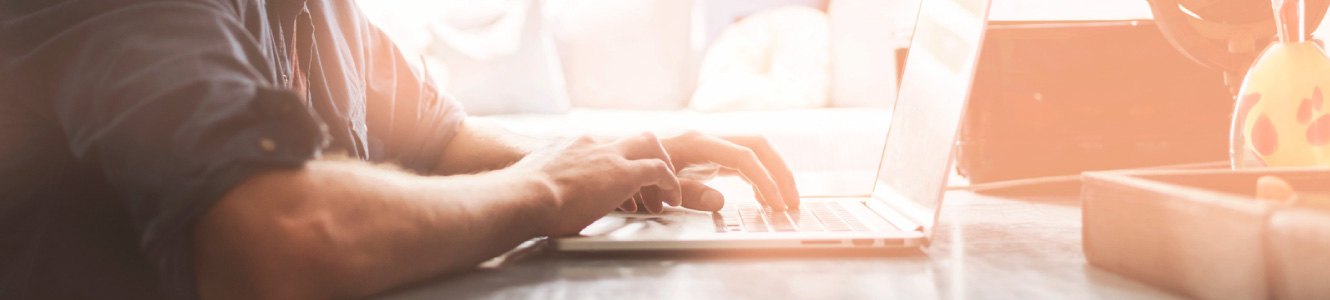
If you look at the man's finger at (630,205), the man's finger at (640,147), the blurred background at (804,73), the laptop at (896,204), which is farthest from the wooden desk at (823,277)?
the blurred background at (804,73)

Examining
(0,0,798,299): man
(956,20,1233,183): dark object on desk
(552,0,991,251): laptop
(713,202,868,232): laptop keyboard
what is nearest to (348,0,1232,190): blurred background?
(956,20,1233,183): dark object on desk

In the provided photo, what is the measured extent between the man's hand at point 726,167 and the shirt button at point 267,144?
0.40 m

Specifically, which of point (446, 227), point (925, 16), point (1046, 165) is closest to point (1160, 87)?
point (1046, 165)

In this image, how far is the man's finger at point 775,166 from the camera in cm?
82

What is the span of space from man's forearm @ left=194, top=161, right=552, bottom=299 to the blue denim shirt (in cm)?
1

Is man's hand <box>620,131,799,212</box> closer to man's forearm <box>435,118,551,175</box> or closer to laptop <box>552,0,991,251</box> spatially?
laptop <box>552,0,991,251</box>

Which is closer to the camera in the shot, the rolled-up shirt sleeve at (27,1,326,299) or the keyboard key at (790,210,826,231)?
the rolled-up shirt sleeve at (27,1,326,299)

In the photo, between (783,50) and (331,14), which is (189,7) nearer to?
(331,14)

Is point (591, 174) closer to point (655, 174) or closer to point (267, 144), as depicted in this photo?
point (655, 174)

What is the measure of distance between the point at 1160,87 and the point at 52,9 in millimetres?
1139

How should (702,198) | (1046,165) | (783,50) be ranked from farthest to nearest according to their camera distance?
(783,50) → (1046,165) → (702,198)

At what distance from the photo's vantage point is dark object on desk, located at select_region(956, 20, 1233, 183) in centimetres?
103

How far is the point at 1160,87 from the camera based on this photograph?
3.37 feet

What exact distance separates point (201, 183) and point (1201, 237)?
1.54ft
